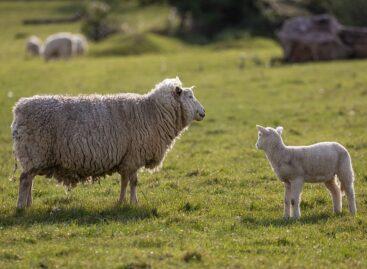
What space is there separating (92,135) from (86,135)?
0.33 feet

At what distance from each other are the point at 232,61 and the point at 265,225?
86.9ft

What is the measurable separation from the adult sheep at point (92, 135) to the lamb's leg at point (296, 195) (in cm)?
263

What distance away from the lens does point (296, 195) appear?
1104 cm

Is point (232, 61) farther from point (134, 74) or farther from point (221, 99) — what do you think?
point (221, 99)

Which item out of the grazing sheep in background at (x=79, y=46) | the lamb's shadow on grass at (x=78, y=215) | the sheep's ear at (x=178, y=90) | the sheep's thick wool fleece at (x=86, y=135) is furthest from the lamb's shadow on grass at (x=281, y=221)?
the grazing sheep in background at (x=79, y=46)

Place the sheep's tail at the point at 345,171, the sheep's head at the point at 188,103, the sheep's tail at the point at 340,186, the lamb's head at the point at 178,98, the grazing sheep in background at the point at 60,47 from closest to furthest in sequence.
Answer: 1. the sheep's tail at the point at 345,171
2. the sheep's tail at the point at 340,186
3. the lamb's head at the point at 178,98
4. the sheep's head at the point at 188,103
5. the grazing sheep in background at the point at 60,47

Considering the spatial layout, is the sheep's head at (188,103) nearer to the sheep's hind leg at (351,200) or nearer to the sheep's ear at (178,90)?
the sheep's ear at (178,90)

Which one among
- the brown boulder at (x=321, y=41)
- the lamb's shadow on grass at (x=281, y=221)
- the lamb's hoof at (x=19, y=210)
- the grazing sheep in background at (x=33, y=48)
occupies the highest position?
the lamb's shadow on grass at (x=281, y=221)

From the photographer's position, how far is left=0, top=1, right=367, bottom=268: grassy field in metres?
9.28

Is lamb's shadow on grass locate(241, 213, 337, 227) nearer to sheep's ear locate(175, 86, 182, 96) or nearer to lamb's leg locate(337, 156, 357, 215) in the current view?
lamb's leg locate(337, 156, 357, 215)

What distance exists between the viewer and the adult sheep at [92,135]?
1170 cm

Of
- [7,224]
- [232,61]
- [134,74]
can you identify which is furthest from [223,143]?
[232,61]

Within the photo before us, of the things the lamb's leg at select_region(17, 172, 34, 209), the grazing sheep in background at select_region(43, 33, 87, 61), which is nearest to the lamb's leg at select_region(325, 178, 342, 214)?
the lamb's leg at select_region(17, 172, 34, 209)

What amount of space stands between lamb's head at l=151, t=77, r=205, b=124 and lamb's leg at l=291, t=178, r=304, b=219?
2582mm
